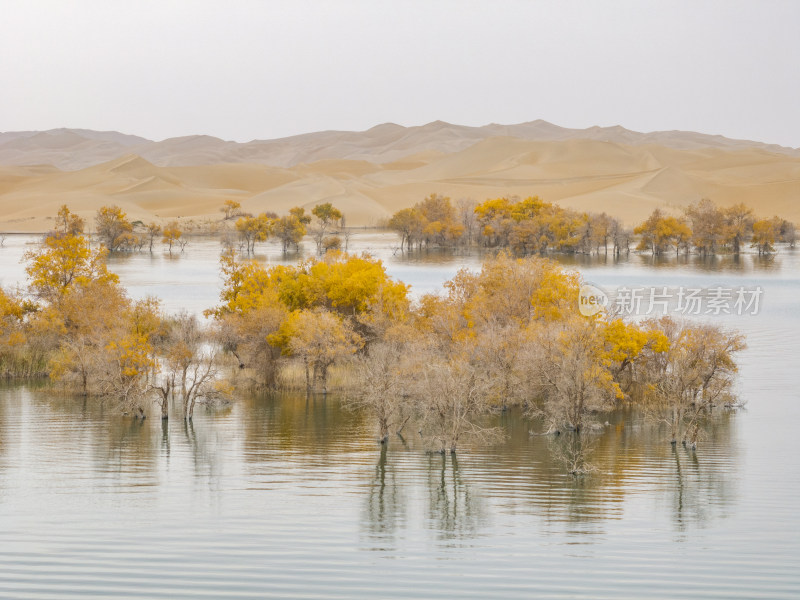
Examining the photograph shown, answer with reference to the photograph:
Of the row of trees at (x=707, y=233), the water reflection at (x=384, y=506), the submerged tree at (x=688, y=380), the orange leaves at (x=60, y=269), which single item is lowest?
the water reflection at (x=384, y=506)

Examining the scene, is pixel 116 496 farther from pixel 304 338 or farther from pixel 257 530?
pixel 304 338

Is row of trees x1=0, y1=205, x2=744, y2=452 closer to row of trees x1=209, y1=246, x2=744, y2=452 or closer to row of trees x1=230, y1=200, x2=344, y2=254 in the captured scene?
row of trees x1=209, y1=246, x2=744, y2=452

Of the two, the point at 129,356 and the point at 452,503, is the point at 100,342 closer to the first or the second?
the point at 129,356

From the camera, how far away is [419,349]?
30641mm

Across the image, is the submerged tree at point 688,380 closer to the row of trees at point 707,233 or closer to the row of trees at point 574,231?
the row of trees at point 574,231

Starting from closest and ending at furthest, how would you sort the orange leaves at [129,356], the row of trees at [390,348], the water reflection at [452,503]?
the water reflection at [452,503]
the row of trees at [390,348]
the orange leaves at [129,356]

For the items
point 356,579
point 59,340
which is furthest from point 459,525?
point 59,340

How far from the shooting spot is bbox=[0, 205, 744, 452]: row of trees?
27969 millimetres

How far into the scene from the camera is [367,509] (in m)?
21.6

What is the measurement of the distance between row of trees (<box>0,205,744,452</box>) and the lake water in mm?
1087

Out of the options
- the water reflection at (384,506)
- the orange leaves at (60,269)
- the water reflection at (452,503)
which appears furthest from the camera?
the orange leaves at (60,269)

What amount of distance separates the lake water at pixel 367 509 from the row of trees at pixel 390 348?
42.8 inches

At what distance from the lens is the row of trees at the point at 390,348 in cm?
2797

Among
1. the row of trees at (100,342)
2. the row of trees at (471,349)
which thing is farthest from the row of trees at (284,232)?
the row of trees at (471,349)
